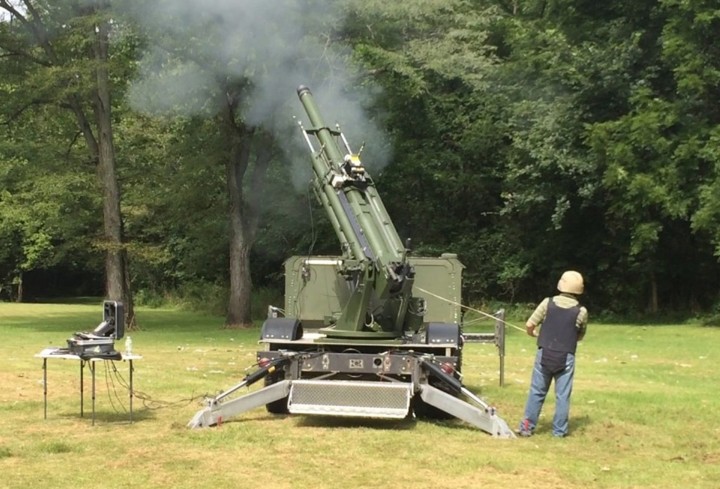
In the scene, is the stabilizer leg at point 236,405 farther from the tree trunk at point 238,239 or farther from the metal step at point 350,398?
the tree trunk at point 238,239

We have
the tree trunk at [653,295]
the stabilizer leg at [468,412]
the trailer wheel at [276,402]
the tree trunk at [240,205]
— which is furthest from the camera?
the tree trunk at [653,295]

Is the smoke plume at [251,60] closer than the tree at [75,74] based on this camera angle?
Yes

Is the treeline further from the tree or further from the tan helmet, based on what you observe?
the tan helmet

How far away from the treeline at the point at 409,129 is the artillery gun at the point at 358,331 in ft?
28.5

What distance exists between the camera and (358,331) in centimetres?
933

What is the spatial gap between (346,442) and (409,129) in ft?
74.4

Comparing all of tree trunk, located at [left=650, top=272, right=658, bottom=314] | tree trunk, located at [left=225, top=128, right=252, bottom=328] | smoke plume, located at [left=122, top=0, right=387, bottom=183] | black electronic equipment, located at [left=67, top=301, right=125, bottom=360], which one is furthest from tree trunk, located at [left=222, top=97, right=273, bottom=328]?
black electronic equipment, located at [left=67, top=301, right=125, bottom=360]

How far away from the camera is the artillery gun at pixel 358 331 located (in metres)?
8.33

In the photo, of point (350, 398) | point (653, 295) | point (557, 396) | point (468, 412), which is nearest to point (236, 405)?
point (350, 398)

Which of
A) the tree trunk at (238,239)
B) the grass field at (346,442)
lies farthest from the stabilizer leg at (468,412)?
the tree trunk at (238,239)

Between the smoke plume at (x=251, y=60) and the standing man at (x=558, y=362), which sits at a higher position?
the smoke plume at (x=251, y=60)

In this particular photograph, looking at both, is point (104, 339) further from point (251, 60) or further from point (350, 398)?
point (251, 60)

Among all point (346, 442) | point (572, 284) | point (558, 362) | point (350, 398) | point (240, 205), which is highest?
point (240, 205)

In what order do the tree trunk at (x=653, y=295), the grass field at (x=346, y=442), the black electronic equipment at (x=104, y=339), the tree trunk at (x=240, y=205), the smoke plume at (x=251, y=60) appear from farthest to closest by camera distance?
the tree trunk at (x=653, y=295) < the tree trunk at (x=240, y=205) < the smoke plume at (x=251, y=60) < the black electronic equipment at (x=104, y=339) < the grass field at (x=346, y=442)
